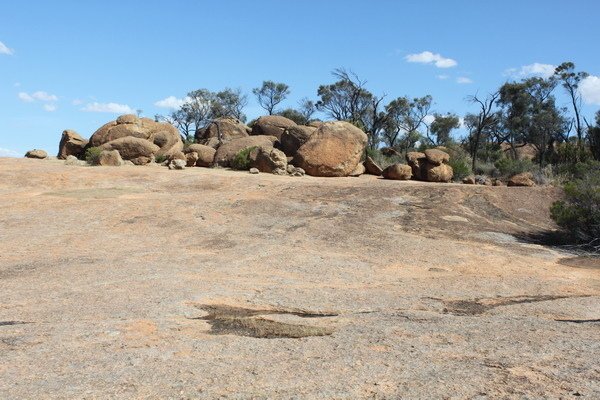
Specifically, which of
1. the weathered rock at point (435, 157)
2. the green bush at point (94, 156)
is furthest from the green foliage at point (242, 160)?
the weathered rock at point (435, 157)

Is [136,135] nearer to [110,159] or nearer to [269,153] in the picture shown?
[110,159]

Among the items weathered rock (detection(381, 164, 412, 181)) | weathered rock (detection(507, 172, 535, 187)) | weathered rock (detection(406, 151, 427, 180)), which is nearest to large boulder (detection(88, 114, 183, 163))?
weathered rock (detection(381, 164, 412, 181))

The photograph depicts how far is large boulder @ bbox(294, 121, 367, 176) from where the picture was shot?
2173cm

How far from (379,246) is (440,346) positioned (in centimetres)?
553

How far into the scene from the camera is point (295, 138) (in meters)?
24.1

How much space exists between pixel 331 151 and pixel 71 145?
1118cm

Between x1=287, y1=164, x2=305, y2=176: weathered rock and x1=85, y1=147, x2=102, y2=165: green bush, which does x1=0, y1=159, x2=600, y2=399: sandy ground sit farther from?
x1=85, y1=147, x2=102, y2=165: green bush

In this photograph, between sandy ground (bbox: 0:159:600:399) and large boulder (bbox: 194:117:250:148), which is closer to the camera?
sandy ground (bbox: 0:159:600:399)

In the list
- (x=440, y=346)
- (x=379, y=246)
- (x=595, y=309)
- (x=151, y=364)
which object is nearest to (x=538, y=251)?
(x=379, y=246)

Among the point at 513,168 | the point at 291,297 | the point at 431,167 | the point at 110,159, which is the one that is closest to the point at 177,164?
the point at 110,159

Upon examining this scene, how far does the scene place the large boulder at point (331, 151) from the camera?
21.7 m

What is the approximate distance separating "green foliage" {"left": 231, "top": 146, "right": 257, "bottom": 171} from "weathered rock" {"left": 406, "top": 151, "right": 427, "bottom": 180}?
5.90m

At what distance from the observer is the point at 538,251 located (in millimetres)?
10555

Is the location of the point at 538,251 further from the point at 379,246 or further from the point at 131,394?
the point at 131,394
